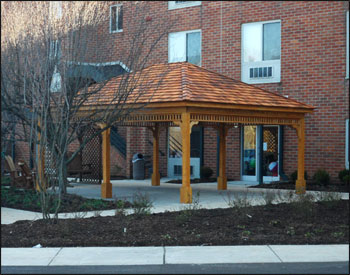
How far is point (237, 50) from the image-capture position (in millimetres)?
21688

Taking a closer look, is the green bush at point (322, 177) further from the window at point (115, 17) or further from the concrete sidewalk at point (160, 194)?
the window at point (115, 17)

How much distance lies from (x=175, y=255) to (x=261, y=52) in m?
14.2

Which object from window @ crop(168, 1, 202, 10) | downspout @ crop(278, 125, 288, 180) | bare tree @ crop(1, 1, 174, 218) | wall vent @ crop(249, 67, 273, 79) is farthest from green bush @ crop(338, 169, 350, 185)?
window @ crop(168, 1, 202, 10)

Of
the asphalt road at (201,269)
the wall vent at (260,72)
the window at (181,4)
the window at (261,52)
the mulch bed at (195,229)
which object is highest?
the window at (181,4)

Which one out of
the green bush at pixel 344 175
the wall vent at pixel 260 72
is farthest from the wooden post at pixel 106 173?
the green bush at pixel 344 175

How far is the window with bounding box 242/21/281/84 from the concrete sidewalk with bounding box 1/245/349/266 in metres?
12.8

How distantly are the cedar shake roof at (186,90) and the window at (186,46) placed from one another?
5.38m

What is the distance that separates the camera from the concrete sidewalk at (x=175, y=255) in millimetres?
7973

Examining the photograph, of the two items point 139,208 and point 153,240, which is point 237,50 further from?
point 153,240

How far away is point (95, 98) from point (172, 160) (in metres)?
9.28

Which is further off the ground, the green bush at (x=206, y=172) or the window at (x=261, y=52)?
the window at (x=261, y=52)

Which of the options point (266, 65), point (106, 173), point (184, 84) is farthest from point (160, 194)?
point (266, 65)

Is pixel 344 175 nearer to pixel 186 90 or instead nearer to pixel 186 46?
pixel 186 90

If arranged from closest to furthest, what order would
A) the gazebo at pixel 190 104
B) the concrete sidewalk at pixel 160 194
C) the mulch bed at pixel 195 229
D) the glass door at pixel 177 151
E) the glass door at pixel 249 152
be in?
the mulch bed at pixel 195 229 → the concrete sidewalk at pixel 160 194 → the gazebo at pixel 190 104 → the glass door at pixel 249 152 → the glass door at pixel 177 151
